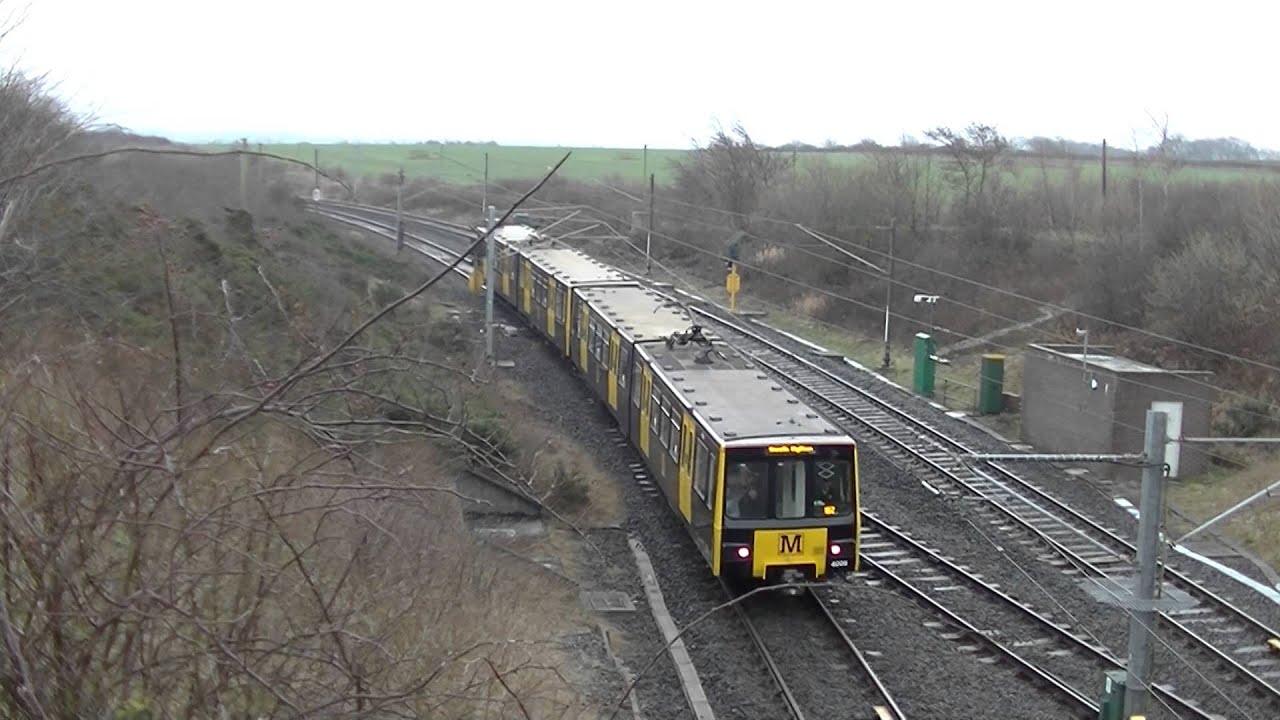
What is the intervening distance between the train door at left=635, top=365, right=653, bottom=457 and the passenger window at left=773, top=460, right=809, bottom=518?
4687 mm

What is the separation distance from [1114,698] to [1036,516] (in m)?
8.16

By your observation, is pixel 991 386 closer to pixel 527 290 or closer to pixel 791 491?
pixel 527 290

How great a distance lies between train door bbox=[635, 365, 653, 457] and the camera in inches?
757

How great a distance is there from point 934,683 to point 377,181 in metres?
67.2

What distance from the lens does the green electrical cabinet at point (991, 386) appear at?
27.0m

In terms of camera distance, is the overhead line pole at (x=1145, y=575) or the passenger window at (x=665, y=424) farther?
the passenger window at (x=665, y=424)

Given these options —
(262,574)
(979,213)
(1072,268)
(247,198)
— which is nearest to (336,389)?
(262,574)

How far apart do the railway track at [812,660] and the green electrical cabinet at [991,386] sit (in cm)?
1307

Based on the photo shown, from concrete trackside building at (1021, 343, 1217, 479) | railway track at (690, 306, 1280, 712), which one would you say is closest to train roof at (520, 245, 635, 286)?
railway track at (690, 306, 1280, 712)

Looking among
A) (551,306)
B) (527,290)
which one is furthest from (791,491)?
(527,290)

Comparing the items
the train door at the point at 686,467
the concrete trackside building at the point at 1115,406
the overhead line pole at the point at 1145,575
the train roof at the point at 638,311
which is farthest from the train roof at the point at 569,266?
the overhead line pole at the point at 1145,575

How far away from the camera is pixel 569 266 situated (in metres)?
31.6

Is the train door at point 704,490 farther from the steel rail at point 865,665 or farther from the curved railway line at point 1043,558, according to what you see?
the curved railway line at point 1043,558

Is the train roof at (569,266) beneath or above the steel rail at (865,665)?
above
